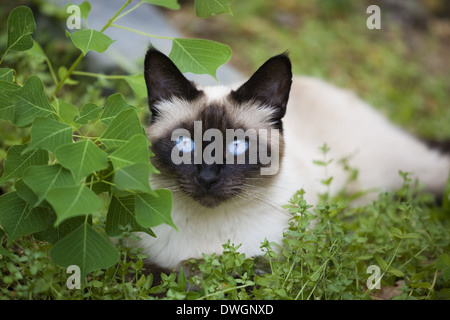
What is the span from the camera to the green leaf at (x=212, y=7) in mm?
1998

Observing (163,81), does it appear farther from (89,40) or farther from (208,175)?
(208,175)

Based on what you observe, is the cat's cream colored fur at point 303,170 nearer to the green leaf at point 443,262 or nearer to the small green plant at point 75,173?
the small green plant at point 75,173

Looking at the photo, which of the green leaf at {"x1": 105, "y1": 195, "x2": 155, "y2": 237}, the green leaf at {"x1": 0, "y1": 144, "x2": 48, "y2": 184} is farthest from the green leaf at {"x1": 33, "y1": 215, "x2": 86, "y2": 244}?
the green leaf at {"x1": 0, "y1": 144, "x2": 48, "y2": 184}

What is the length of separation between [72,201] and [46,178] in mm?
165

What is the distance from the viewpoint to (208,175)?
6.30 ft

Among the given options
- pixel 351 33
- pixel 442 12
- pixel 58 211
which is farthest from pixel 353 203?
pixel 442 12

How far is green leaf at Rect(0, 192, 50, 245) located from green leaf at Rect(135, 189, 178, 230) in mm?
421

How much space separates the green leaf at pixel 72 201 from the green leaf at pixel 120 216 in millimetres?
271

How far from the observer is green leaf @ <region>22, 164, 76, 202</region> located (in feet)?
5.05

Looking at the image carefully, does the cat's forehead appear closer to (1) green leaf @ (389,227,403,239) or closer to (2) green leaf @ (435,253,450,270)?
(1) green leaf @ (389,227,403,239)

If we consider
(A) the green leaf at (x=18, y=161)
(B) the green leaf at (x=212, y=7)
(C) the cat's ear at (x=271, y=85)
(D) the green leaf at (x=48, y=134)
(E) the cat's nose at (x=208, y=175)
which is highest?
(B) the green leaf at (x=212, y=7)

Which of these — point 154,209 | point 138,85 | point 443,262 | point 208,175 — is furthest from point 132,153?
point 443,262

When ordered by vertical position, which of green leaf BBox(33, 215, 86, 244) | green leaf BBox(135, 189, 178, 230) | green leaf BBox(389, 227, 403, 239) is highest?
green leaf BBox(135, 189, 178, 230)

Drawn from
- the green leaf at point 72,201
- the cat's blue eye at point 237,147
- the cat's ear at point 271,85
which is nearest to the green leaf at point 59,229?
the green leaf at point 72,201
